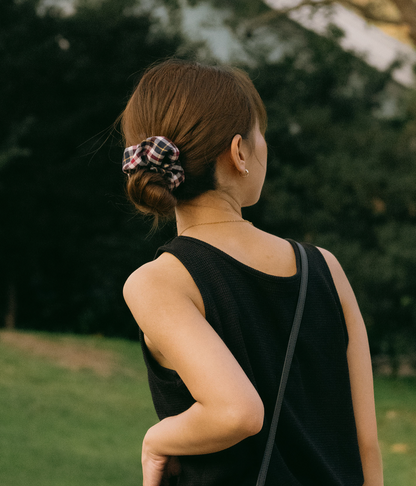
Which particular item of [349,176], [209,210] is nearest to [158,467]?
[209,210]

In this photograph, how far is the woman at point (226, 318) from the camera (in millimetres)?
1021

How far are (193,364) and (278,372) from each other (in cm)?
24

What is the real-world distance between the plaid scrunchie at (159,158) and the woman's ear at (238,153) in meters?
0.11

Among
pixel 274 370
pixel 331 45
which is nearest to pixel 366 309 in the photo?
pixel 331 45

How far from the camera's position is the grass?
4109 millimetres

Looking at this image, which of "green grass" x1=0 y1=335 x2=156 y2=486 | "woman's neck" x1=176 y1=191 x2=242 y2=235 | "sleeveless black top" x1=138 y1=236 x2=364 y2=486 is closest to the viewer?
"sleeveless black top" x1=138 y1=236 x2=364 y2=486

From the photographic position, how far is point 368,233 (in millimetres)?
9047

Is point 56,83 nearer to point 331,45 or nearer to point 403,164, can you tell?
point 331,45

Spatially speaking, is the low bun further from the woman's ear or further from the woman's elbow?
the woman's elbow

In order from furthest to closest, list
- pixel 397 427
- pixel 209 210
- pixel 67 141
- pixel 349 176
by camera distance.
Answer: pixel 67 141
pixel 349 176
pixel 397 427
pixel 209 210

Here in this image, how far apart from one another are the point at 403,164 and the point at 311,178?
1447 millimetres

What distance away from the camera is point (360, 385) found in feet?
4.20

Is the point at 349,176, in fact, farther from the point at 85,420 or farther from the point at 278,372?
the point at 278,372

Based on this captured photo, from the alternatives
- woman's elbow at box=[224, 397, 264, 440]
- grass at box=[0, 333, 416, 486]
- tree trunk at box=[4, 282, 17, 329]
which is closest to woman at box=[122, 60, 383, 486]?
woman's elbow at box=[224, 397, 264, 440]
